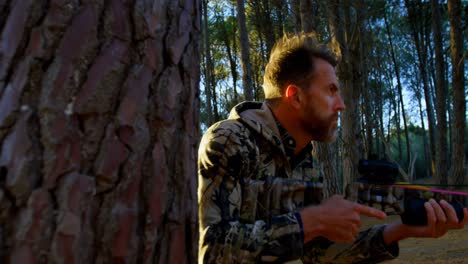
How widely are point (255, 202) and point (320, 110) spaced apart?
626 millimetres

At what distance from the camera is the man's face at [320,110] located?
2309 mm

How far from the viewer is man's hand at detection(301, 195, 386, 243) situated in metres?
1.79

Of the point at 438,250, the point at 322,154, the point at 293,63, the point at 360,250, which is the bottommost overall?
the point at 438,250

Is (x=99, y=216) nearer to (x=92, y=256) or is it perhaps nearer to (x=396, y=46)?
(x=92, y=256)

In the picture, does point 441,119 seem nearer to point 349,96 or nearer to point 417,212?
point 349,96

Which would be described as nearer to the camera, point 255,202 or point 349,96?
point 255,202

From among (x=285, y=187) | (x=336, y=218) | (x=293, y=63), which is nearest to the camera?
(x=336, y=218)

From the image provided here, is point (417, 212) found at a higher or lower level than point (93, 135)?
lower

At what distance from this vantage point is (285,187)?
205 centimetres

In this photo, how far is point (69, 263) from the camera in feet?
2.52

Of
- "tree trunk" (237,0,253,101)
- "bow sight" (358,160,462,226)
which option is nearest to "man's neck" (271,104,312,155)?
"bow sight" (358,160,462,226)

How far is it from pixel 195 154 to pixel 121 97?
226mm

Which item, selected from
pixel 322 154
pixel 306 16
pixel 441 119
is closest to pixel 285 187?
pixel 306 16

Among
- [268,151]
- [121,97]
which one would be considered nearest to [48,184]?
[121,97]
